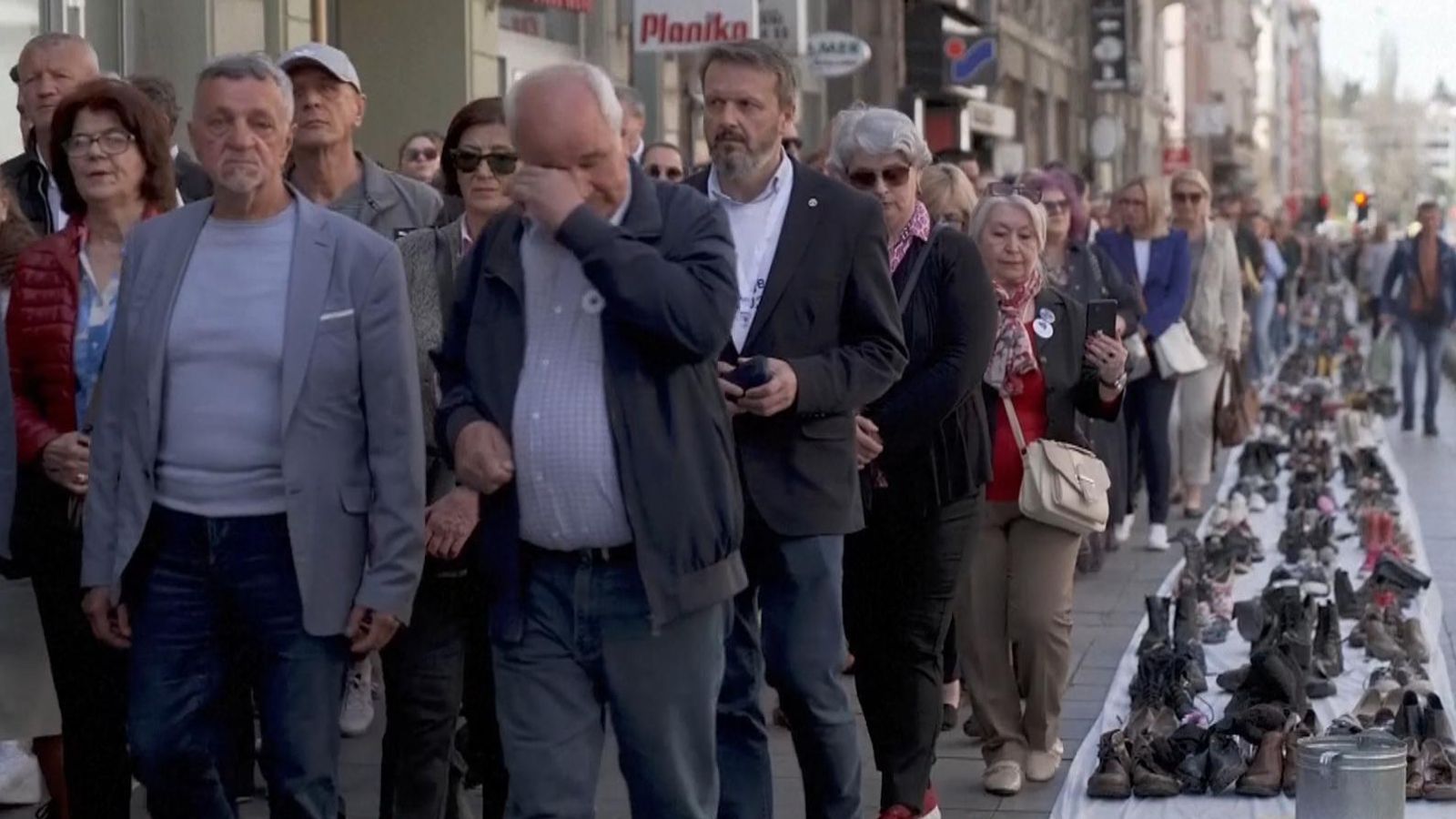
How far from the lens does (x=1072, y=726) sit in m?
9.12

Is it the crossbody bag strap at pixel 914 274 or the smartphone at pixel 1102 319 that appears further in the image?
the smartphone at pixel 1102 319

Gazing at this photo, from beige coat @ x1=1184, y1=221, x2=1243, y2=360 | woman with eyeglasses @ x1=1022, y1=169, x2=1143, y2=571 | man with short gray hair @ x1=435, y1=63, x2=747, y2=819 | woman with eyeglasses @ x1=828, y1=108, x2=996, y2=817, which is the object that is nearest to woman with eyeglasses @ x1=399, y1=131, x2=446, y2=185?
woman with eyeglasses @ x1=1022, y1=169, x2=1143, y2=571

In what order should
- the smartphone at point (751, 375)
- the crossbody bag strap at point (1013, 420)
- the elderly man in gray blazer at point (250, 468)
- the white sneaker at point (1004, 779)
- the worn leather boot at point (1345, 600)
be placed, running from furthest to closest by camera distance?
the worn leather boot at point (1345, 600) → the crossbody bag strap at point (1013, 420) → the white sneaker at point (1004, 779) → the smartphone at point (751, 375) → the elderly man in gray blazer at point (250, 468)

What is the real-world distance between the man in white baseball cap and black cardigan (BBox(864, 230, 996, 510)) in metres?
1.28

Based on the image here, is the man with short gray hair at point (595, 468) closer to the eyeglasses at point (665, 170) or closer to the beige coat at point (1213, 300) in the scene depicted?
the eyeglasses at point (665, 170)

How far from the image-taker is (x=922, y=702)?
7.04 metres

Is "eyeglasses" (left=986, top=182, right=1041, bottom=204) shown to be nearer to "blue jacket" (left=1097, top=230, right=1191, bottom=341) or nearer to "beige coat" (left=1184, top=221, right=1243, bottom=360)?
"blue jacket" (left=1097, top=230, right=1191, bottom=341)

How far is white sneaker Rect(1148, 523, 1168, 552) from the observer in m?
14.5

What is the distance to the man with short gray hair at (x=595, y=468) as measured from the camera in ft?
15.9

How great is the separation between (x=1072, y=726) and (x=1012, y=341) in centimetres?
171

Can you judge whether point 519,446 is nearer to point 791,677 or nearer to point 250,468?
point 250,468

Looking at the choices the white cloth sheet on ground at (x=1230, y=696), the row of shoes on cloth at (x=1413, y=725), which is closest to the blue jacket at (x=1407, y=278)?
the white cloth sheet on ground at (x=1230, y=696)

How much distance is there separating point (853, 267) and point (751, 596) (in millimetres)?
789

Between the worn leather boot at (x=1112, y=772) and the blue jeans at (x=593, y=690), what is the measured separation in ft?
9.78
